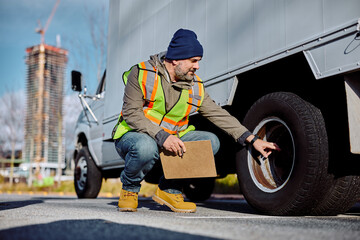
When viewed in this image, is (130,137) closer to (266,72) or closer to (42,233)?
(266,72)

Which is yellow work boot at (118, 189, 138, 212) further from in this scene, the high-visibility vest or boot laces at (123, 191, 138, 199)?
the high-visibility vest

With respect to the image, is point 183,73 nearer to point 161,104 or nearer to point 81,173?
point 161,104

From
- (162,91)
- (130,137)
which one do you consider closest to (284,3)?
(162,91)

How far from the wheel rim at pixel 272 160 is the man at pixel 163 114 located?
0.35 feet

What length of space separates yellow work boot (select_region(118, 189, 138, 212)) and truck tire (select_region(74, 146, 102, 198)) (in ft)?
10.9

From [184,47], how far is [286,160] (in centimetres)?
119

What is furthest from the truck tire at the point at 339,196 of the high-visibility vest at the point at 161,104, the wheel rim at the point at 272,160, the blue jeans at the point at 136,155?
the high-visibility vest at the point at 161,104

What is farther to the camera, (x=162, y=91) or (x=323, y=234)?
(x=162, y=91)

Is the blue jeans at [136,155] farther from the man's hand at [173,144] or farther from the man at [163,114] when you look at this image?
the man's hand at [173,144]

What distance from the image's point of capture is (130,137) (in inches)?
122

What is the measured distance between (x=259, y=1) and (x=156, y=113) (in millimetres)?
1143

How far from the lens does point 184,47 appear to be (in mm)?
3102

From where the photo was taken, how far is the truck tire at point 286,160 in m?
2.64

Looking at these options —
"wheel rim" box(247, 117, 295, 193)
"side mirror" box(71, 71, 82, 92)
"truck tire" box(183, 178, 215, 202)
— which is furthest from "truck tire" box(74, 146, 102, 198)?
"wheel rim" box(247, 117, 295, 193)
